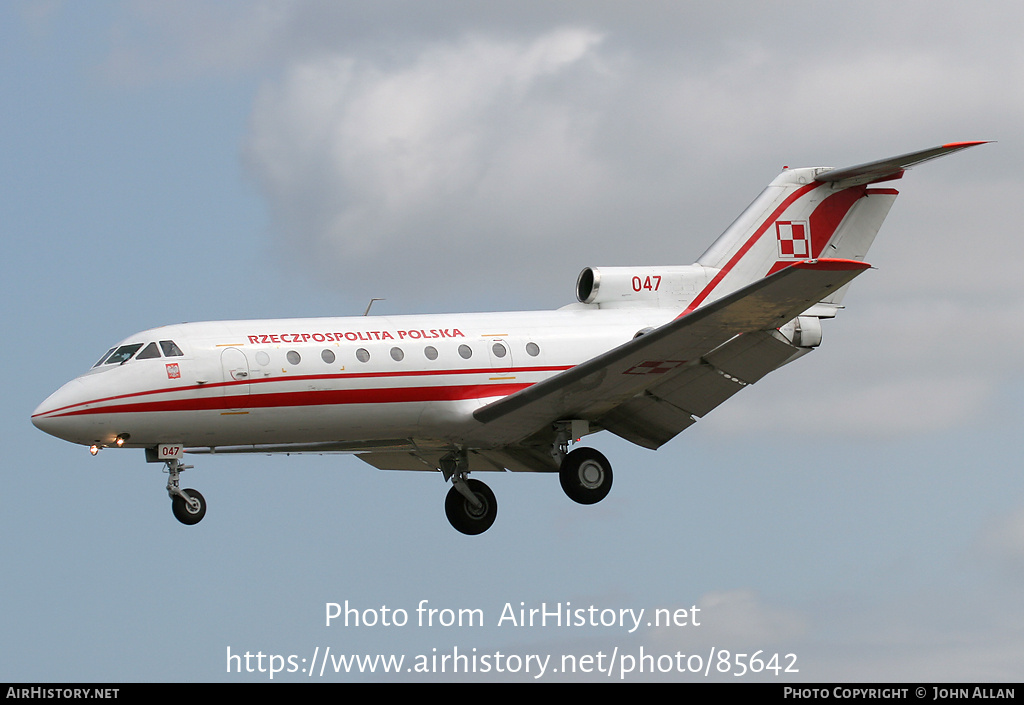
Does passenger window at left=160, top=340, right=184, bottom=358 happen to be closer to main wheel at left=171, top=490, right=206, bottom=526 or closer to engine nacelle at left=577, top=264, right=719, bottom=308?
main wheel at left=171, top=490, right=206, bottom=526

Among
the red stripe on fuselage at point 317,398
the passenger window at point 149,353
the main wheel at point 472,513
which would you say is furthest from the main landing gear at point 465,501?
the passenger window at point 149,353

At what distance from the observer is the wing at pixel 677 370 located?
81.6 feet

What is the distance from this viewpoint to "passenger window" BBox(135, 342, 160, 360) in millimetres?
27312

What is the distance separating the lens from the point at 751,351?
27.5m

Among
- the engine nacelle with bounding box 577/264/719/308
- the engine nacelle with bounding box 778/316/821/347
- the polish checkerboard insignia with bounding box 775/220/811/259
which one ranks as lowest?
the engine nacelle with bounding box 778/316/821/347

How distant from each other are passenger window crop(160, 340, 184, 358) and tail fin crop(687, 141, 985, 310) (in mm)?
11241

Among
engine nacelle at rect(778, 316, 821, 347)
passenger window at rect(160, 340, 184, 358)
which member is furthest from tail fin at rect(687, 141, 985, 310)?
passenger window at rect(160, 340, 184, 358)

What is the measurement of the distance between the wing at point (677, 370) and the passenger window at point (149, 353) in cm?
597

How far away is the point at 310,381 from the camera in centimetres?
2750

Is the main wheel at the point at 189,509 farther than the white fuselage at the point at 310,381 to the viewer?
Yes

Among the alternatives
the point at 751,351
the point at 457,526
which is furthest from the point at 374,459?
the point at 751,351

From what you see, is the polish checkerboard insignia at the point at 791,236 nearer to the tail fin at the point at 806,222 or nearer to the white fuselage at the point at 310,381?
the tail fin at the point at 806,222

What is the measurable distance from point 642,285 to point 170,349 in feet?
31.6

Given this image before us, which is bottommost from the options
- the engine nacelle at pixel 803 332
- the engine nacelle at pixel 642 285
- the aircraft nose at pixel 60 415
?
the aircraft nose at pixel 60 415
